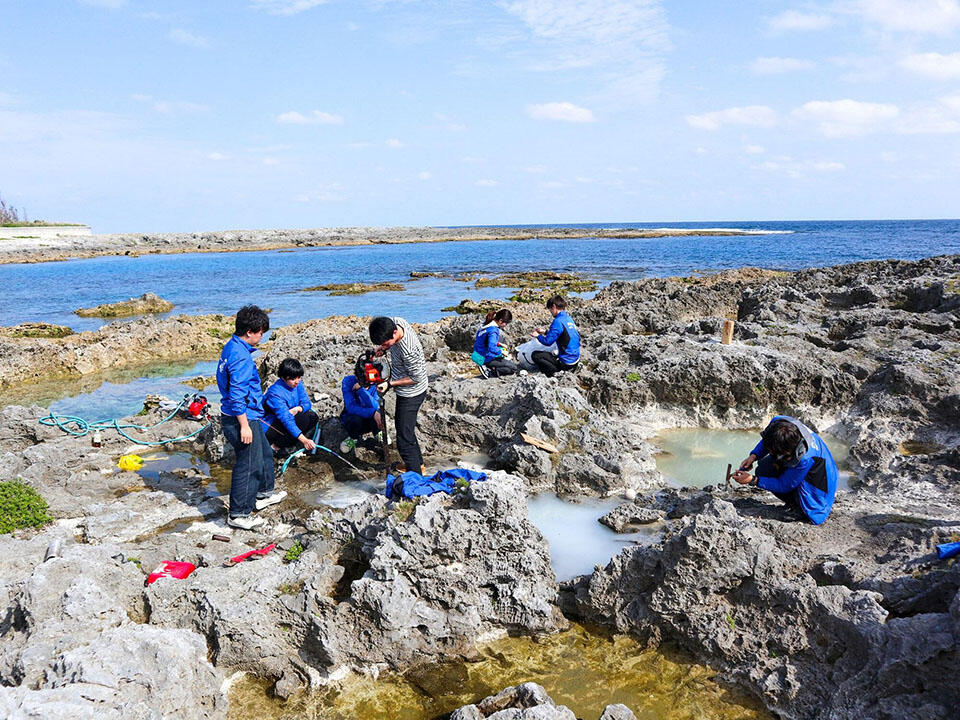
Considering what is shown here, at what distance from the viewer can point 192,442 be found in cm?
942

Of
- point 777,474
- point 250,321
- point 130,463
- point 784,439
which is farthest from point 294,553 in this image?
point 777,474

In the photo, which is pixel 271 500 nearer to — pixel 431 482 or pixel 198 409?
pixel 431 482

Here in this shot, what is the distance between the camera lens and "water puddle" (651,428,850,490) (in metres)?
7.73

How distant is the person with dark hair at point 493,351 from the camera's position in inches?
422

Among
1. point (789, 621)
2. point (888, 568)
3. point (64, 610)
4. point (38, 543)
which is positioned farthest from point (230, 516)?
point (888, 568)

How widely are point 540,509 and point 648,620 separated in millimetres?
2280

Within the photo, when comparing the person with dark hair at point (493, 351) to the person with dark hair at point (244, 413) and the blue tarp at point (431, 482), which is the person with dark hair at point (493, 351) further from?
the person with dark hair at point (244, 413)

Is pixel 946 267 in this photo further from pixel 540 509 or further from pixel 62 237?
pixel 62 237

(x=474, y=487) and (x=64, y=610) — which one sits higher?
(x=474, y=487)

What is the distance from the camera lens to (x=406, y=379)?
7066 millimetres

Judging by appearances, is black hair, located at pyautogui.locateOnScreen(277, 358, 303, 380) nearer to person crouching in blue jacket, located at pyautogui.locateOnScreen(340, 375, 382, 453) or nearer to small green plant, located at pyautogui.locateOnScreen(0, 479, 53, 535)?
person crouching in blue jacket, located at pyautogui.locateOnScreen(340, 375, 382, 453)

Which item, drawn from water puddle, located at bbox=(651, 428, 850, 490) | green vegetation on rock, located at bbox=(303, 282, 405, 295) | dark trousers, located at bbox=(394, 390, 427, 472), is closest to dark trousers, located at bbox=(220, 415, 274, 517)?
dark trousers, located at bbox=(394, 390, 427, 472)

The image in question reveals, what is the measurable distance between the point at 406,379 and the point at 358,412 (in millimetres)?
1636

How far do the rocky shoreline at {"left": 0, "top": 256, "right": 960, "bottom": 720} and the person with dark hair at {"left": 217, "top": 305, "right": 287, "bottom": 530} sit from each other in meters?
0.47
